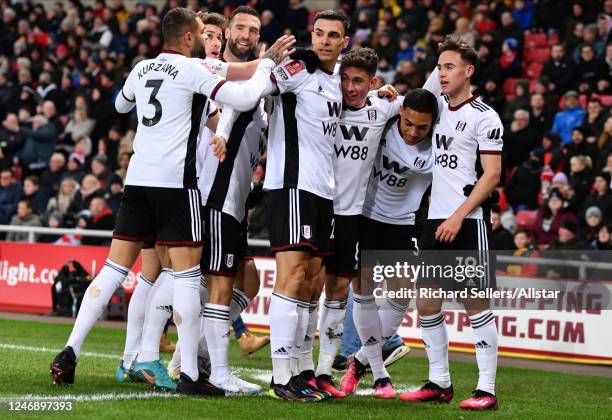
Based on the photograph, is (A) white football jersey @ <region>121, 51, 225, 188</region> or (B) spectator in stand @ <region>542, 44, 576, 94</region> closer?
(A) white football jersey @ <region>121, 51, 225, 188</region>

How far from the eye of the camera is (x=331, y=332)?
864 centimetres

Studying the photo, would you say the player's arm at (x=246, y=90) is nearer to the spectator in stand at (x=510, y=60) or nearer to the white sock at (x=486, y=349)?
the white sock at (x=486, y=349)

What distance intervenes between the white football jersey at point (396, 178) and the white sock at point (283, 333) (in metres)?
1.34

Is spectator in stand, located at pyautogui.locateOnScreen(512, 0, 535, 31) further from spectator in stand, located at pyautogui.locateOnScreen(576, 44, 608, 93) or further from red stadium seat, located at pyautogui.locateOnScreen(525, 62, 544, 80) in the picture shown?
spectator in stand, located at pyautogui.locateOnScreen(576, 44, 608, 93)

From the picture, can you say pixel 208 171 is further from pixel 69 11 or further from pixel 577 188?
pixel 69 11

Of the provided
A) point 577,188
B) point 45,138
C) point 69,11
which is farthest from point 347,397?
point 69,11

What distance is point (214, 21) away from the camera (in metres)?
8.96

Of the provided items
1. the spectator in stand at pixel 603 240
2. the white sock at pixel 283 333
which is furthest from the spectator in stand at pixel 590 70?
the white sock at pixel 283 333

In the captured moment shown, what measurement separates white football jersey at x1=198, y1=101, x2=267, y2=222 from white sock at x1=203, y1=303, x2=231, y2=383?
73cm

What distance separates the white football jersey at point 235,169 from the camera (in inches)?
330

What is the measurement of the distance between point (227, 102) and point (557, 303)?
20.9 feet

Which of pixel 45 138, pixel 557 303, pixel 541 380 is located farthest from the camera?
pixel 45 138

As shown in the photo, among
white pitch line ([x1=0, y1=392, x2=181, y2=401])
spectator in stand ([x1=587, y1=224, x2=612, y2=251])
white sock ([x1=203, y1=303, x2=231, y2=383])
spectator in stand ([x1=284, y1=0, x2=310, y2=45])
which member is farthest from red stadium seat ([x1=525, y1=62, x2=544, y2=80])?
white pitch line ([x1=0, y1=392, x2=181, y2=401])

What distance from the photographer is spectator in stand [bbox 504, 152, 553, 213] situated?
1612 cm
